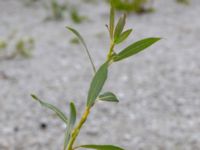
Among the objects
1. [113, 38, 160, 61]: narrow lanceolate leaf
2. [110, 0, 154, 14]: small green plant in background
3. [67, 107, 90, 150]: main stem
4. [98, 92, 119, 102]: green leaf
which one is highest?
[113, 38, 160, 61]: narrow lanceolate leaf

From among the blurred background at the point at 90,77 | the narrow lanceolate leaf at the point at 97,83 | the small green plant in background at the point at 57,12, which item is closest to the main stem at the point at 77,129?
the narrow lanceolate leaf at the point at 97,83

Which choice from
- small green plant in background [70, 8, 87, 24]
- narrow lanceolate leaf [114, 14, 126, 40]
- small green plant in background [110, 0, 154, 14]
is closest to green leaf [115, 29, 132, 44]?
narrow lanceolate leaf [114, 14, 126, 40]

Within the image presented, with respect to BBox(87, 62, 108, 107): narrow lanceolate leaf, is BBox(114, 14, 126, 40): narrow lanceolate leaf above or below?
above

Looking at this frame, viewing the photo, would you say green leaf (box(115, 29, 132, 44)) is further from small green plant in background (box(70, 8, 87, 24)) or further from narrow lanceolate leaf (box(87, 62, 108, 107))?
small green plant in background (box(70, 8, 87, 24))

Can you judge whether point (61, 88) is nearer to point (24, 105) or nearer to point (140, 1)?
point (24, 105)

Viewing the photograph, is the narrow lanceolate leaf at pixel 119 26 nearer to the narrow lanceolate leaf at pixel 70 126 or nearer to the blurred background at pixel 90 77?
the narrow lanceolate leaf at pixel 70 126

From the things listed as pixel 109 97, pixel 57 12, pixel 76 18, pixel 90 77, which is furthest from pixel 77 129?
pixel 57 12

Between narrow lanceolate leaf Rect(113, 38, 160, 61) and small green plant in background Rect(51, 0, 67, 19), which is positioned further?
small green plant in background Rect(51, 0, 67, 19)

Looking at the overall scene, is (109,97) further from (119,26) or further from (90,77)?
(90,77)
